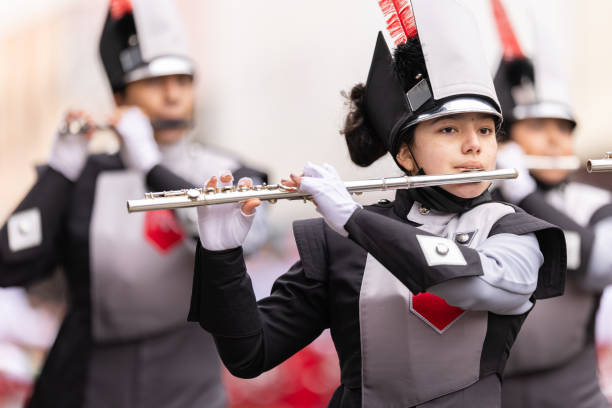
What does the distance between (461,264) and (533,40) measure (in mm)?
2646

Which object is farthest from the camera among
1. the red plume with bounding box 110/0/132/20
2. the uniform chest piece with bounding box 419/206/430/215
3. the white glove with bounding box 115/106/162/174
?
the red plume with bounding box 110/0/132/20

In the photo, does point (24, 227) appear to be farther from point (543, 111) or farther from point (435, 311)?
point (435, 311)

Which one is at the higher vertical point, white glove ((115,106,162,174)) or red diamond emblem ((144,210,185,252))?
white glove ((115,106,162,174))

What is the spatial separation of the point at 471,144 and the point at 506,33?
208 centimetres

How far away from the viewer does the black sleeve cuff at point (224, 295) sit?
2.41 m

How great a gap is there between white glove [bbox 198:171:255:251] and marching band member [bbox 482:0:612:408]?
1.76m

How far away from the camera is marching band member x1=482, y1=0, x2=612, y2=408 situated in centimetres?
390

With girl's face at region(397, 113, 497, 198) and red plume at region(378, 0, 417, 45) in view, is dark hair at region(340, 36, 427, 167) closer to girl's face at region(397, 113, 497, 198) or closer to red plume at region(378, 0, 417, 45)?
girl's face at region(397, 113, 497, 198)

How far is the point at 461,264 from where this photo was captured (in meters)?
2.23

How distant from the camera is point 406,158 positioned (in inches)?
102

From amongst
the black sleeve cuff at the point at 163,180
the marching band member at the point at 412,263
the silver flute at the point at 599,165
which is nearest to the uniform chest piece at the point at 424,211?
the marching band member at the point at 412,263

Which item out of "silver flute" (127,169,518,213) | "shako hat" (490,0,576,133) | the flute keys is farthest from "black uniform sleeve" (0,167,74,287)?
the flute keys

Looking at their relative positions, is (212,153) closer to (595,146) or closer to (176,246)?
(176,246)

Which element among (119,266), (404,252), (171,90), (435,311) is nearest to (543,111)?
(171,90)
